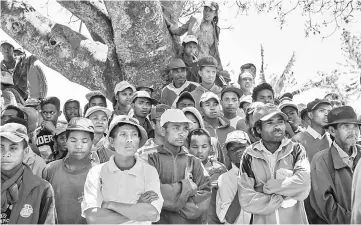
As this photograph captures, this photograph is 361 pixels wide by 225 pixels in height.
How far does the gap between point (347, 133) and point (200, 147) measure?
147 cm

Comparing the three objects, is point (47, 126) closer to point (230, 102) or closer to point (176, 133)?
point (176, 133)

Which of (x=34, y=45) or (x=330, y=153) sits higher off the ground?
(x=34, y=45)

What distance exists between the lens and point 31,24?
8.09 m

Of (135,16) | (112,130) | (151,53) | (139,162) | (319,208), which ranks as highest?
(135,16)

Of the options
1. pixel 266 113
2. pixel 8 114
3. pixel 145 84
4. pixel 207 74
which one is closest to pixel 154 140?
pixel 266 113

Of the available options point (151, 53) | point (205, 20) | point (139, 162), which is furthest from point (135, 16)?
point (139, 162)

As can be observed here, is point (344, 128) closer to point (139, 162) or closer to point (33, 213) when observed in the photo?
point (139, 162)

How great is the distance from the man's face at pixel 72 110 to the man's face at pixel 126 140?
264 cm

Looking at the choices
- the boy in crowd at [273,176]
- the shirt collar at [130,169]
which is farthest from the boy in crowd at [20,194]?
the boy in crowd at [273,176]

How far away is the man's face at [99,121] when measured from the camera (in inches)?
232

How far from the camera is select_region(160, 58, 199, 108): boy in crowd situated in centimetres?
755

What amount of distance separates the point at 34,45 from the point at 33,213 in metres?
4.80

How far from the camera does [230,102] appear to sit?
263 inches

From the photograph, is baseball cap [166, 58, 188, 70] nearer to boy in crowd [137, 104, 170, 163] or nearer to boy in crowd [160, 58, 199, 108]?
boy in crowd [160, 58, 199, 108]
